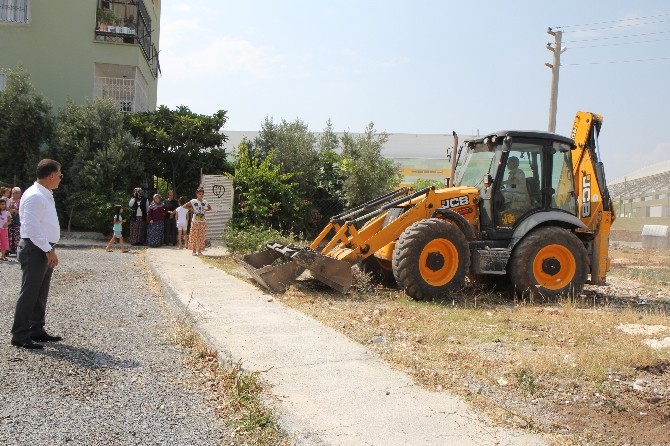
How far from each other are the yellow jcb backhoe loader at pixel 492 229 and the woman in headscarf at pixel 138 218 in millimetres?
8987

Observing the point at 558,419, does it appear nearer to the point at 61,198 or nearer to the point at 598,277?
the point at 598,277

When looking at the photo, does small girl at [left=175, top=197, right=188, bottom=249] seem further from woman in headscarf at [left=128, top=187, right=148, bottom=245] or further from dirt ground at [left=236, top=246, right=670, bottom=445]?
dirt ground at [left=236, top=246, right=670, bottom=445]

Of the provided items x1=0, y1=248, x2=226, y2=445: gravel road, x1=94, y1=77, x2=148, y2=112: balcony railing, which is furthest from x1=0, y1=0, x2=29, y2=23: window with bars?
x1=0, y1=248, x2=226, y2=445: gravel road

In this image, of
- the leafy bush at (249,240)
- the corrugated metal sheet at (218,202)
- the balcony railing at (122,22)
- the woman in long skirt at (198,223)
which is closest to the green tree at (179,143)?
the corrugated metal sheet at (218,202)

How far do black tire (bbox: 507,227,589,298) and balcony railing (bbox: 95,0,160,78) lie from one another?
17.3m

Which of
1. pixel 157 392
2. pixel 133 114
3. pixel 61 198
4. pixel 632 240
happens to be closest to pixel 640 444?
pixel 157 392

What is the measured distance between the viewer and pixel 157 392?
16.5ft

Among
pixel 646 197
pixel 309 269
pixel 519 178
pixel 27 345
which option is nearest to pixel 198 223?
pixel 309 269

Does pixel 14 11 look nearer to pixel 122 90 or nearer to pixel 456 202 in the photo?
pixel 122 90

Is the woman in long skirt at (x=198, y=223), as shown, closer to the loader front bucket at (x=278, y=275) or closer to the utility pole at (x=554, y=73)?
the loader front bucket at (x=278, y=275)

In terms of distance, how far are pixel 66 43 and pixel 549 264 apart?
748 inches

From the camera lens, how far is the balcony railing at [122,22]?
2300cm

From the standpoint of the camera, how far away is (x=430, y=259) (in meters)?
9.89

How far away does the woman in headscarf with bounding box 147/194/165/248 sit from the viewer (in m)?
18.8
